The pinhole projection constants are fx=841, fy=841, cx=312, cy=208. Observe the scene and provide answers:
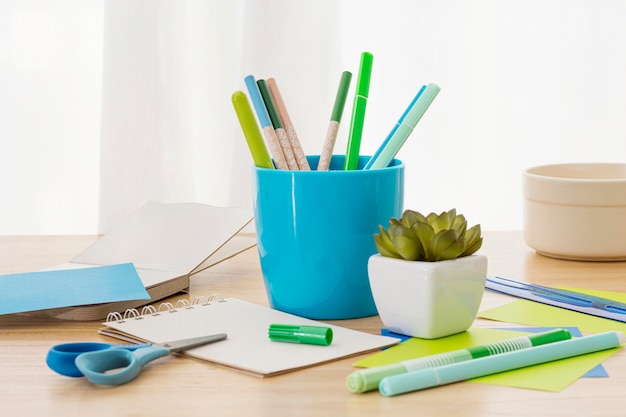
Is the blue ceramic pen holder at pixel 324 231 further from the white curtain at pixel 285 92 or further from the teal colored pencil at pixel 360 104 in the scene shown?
the white curtain at pixel 285 92

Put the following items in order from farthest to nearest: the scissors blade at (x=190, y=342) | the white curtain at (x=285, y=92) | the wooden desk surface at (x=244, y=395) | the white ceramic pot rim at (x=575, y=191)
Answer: the white curtain at (x=285, y=92) < the white ceramic pot rim at (x=575, y=191) < the scissors blade at (x=190, y=342) < the wooden desk surface at (x=244, y=395)

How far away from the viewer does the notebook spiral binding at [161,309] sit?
2.37 feet

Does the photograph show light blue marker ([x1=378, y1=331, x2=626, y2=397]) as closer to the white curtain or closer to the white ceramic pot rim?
the white ceramic pot rim

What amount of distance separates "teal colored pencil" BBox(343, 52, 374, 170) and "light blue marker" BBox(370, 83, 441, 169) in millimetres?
26

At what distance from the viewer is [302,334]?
631 mm

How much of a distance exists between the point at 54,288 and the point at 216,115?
935mm

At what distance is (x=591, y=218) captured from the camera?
3.03ft

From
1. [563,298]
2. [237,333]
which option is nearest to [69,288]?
[237,333]

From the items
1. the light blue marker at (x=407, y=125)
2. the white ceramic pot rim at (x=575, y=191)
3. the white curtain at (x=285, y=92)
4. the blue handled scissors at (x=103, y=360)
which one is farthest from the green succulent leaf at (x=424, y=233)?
the white curtain at (x=285, y=92)

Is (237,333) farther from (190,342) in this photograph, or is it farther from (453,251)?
(453,251)

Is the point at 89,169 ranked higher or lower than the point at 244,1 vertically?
lower

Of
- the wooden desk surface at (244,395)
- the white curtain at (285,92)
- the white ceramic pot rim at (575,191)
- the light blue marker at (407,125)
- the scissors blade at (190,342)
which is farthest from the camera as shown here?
the white curtain at (285,92)

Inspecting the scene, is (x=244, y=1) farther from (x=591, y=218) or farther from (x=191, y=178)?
(x=591, y=218)

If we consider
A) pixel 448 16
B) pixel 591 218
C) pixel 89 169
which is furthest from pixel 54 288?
pixel 448 16
